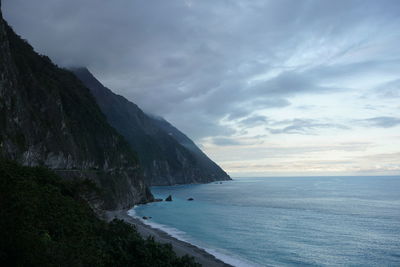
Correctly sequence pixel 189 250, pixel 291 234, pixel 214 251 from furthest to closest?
pixel 291 234 → pixel 214 251 → pixel 189 250

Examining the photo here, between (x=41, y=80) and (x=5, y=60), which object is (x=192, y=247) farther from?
(x=41, y=80)

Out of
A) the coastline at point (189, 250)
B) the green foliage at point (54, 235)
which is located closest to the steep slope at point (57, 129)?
the green foliage at point (54, 235)

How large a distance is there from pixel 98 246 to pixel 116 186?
7176cm

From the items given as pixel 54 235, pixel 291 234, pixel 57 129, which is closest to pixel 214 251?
pixel 291 234

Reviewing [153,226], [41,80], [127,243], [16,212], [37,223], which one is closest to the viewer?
[16,212]

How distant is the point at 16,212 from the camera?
1825cm

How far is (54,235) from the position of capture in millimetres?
24797

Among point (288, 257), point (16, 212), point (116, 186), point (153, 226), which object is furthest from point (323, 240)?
point (116, 186)

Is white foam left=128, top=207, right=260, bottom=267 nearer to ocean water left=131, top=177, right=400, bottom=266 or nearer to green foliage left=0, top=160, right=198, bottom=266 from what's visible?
ocean water left=131, top=177, right=400, bottom=266

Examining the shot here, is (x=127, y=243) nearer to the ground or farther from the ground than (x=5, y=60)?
nearer to the ground

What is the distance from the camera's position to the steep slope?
58.7m

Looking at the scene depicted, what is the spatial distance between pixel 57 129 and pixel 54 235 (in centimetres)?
6063

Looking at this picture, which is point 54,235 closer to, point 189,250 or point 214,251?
point 189,250

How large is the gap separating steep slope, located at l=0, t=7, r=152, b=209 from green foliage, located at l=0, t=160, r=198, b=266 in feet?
50.2
